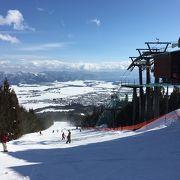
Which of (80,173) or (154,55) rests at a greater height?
(154,55)

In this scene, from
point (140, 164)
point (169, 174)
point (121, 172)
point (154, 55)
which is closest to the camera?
point (169, 174)

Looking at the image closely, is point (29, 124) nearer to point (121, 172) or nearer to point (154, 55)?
point (154, 55)

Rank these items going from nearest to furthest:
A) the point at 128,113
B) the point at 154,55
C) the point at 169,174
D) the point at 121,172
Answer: the point at 169,174 → the point at 121,172 → the point at 154,55 → the point at 128,113

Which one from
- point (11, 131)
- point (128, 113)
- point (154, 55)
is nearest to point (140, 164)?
point (154, 55)

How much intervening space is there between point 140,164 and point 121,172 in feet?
5.04

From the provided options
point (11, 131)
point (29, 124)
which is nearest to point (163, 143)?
point (11, 131)

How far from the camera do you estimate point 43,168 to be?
54.4ft

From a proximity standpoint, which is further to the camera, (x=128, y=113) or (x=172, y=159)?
(x=128, y=113)

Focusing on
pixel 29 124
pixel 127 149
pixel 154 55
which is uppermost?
pixel 154 55

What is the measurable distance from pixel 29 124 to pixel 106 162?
89.0 m

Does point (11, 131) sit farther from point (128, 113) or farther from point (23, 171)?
point (23, 171)

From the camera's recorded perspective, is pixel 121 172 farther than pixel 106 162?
No

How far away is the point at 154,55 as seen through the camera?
147 feet

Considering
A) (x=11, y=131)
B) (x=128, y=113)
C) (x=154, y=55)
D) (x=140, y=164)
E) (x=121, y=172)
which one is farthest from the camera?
(x=128, y=113)
